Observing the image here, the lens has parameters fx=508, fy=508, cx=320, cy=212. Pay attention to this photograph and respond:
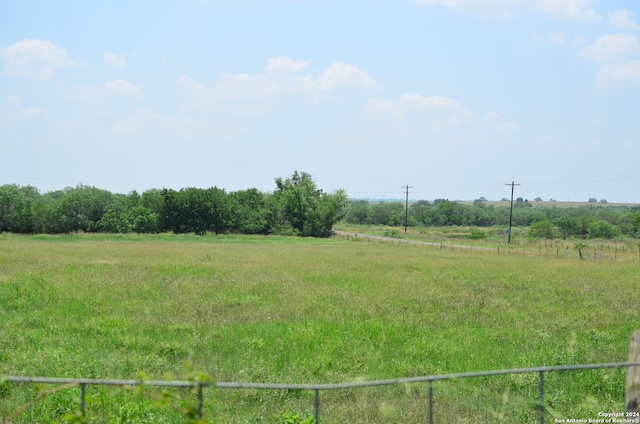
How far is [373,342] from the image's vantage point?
45.6 ft

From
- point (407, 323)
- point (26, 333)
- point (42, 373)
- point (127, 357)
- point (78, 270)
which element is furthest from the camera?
point (78, 270)

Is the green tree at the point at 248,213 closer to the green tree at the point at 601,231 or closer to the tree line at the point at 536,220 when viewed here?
the tree line at the point at 536,220

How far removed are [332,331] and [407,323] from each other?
2.79 m

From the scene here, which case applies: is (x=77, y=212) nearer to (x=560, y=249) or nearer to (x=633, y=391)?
(x=560, y=249)

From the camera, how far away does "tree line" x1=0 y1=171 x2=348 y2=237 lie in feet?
251

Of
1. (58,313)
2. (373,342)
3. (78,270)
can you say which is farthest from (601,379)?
(78,270)

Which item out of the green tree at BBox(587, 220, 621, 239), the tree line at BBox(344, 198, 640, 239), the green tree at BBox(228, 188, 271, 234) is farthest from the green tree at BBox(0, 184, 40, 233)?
the green tree at BBox(587, 220, 621, 239)

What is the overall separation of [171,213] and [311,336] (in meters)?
69.4

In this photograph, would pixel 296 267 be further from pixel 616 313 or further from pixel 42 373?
pixel 42 373

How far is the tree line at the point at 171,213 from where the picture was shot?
7638 cm

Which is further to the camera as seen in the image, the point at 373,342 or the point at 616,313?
the point at 616,313

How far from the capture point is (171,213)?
261 ft

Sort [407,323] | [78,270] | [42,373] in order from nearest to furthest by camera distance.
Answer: [42,373] < [407,323] < [78,270]

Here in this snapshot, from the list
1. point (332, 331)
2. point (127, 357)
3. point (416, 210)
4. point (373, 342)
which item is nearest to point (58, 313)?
point (127, 357)
